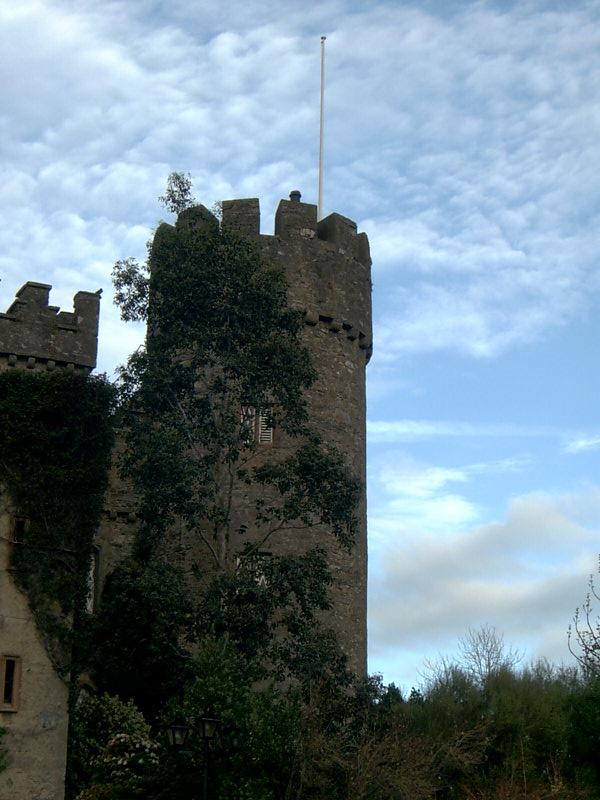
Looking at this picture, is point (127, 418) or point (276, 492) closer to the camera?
point (127, 418)

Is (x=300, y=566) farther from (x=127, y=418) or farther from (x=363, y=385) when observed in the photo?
(x=363, y=385)

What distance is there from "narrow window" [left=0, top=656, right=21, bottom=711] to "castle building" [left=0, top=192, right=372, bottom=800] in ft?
0.06

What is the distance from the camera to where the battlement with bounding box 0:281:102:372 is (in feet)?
79.7

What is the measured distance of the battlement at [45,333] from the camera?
24.3 metres

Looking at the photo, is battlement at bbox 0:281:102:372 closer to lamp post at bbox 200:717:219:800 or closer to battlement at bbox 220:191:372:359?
battlement at bbox 220:191:372:359

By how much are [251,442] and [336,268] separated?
271 inches

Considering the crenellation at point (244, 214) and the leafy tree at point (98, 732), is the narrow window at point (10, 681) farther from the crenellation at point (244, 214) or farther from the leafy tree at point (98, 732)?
the crenellation at point (244, 214)

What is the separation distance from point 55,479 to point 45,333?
10.5 ft

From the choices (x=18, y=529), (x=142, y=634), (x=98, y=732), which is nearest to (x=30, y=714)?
(x=98, y=732)

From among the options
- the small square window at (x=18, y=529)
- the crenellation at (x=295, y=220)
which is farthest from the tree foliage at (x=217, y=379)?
the crenellation at (x=295, y=220)

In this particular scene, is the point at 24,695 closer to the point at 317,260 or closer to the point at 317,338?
the point at 317,338

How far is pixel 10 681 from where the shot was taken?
22.1 m

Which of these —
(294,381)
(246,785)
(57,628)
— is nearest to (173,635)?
(57,628)

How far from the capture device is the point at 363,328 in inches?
1219
